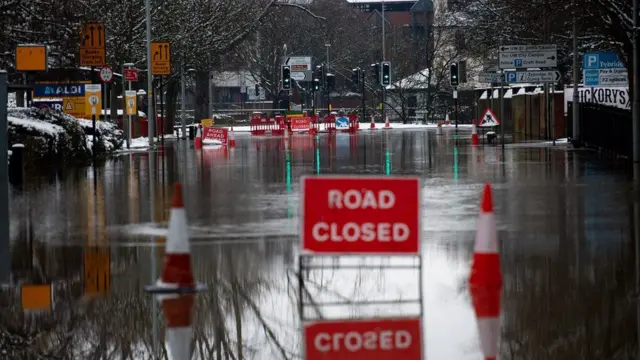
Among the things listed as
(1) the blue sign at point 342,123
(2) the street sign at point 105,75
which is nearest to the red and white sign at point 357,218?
(2) the street sign at point 105,75

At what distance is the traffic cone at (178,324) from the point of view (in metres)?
8.40

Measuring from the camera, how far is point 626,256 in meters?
13.0

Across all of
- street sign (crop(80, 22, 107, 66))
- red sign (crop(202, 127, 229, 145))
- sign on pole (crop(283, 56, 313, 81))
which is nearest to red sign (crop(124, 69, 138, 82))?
red sign (crop(202, 127, 229, 145))

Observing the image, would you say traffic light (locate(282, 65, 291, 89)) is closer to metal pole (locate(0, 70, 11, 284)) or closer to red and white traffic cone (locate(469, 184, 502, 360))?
metal pole (locate(0, 70, 11, 284))

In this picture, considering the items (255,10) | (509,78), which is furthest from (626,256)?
(255,10)

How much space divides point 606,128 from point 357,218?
25447 millimetres

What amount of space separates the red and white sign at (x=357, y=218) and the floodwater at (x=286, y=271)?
385 millimetres

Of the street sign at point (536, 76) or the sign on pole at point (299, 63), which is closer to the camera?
the street sign at point (536, 76)

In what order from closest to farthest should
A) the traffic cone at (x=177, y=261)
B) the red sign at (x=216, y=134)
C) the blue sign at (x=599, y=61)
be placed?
the traffic cone at (x=177, y=261) < the blue sign at (x=599, y=61) < the red sign at (x=216, y=134)

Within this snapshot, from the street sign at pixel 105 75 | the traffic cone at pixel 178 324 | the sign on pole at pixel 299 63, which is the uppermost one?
the sign on pole at pixel 299 63

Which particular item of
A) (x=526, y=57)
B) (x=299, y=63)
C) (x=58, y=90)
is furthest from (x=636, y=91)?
(x=299, y=63)

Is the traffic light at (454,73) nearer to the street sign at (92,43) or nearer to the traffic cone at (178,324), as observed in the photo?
the street sign at (92,43)

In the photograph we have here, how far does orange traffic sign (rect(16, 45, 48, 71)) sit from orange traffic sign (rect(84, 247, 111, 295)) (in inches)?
637

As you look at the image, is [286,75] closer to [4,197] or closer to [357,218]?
[4,197]
